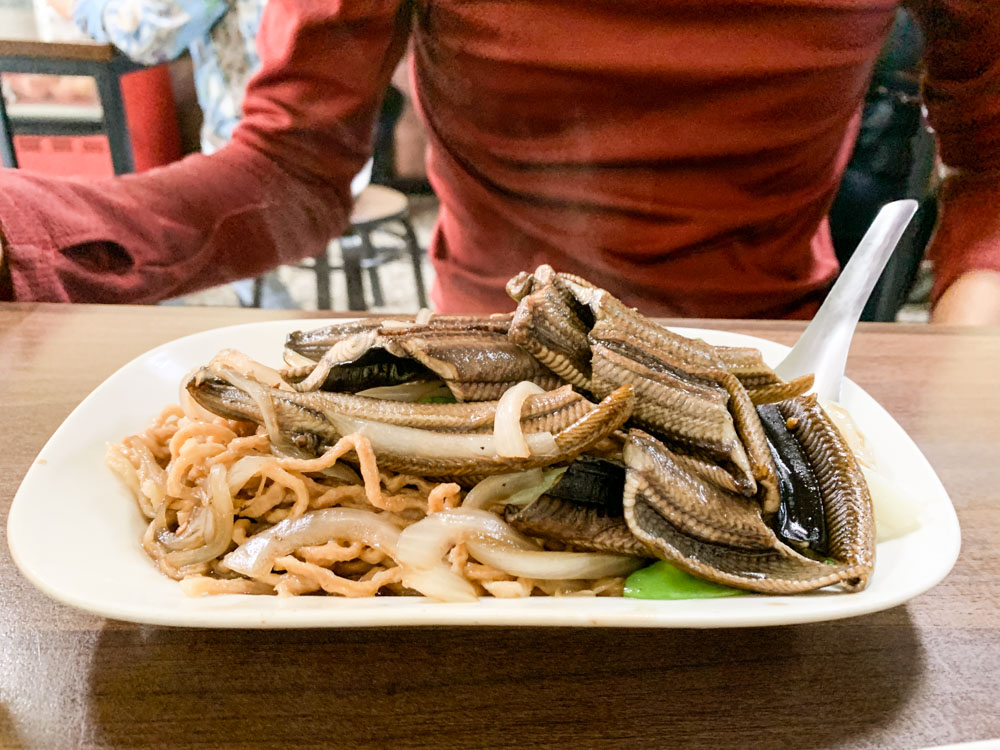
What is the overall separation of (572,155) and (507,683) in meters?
1.35

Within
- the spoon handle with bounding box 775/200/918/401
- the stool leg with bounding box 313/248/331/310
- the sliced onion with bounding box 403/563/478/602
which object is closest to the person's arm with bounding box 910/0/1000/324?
the spoon handle with bounding box 775/200/918/401

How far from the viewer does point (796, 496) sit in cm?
94

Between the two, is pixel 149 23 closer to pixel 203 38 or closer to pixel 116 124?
pixel 203 38

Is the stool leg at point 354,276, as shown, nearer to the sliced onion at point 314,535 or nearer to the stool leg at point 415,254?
the stool leg at point 415,254

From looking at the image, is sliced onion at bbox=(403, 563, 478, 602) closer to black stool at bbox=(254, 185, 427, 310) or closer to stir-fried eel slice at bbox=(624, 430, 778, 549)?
stir-fried eel slice at bbox=(624, 430, 778, 549)

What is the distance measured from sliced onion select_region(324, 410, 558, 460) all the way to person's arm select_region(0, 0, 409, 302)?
110cm

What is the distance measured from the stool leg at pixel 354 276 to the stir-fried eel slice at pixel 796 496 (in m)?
2.37

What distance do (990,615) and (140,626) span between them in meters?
1.08

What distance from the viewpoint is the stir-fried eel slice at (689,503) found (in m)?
0.83

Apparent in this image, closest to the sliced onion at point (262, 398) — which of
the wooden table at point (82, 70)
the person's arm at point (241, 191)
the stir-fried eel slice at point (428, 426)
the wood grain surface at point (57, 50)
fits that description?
the stir-fried eel slice at point (428, 426)

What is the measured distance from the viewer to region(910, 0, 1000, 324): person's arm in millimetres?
1829

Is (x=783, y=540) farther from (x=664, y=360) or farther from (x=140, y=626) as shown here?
(x=140, y=626)

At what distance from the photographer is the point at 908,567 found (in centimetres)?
83

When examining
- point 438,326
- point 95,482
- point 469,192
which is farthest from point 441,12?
point 95,482
